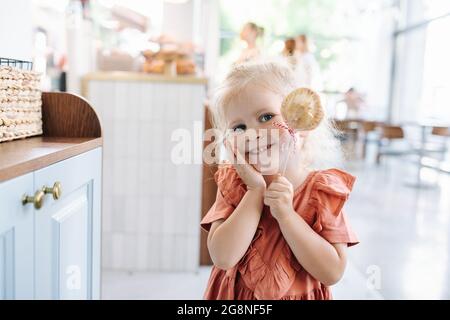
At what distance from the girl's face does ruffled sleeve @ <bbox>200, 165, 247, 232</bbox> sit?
0.10 metres

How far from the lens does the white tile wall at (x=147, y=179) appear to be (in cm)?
252

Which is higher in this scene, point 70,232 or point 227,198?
point 227,198

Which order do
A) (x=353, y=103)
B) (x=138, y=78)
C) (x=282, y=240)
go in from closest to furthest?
1. (x=282, y=240)
2. (x=138, y=78)
3. (x=353, y=103)

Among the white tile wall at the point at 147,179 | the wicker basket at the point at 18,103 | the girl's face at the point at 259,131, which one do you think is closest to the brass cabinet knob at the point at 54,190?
the wicker basket at the point at 18,103

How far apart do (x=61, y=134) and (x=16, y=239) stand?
1.77ft

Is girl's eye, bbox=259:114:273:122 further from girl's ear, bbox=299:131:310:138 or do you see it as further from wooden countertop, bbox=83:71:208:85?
wooden countertop, bbox=83:71:208:85

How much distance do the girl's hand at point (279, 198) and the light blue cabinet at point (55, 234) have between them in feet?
1.37

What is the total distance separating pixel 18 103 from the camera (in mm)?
1063

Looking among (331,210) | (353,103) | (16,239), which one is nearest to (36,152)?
(16,239)

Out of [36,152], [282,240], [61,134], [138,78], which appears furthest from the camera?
[138,78]

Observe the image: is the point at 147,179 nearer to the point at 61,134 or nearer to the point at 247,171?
the point at 61,134

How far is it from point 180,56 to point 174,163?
2.51ft

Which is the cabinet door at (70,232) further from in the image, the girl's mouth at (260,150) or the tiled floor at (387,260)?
the tiled floor at (387,260)

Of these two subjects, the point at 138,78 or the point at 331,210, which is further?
the point at 138,78
